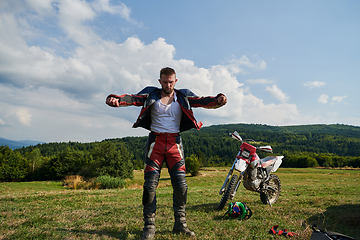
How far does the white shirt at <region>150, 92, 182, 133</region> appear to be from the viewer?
3.88 m

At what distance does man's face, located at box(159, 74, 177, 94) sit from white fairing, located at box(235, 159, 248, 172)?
2.78 m

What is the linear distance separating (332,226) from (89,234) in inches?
182

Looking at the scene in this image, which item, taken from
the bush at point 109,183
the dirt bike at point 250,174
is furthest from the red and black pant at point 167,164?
the bush at point 109,183

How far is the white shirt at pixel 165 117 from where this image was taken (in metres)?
3.88

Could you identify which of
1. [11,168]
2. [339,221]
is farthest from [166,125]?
[11,168]

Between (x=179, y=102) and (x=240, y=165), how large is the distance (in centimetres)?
258

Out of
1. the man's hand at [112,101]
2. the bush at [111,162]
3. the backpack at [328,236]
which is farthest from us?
the bush at [111,162]

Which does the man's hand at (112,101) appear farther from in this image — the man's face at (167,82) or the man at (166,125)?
the man's face at (167,82)

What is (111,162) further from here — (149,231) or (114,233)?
(149,231)

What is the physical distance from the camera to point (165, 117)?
3.94 metres

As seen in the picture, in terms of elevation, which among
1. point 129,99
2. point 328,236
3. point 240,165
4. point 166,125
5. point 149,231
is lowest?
point 149,231

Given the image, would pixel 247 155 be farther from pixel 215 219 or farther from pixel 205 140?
pixel 205 140

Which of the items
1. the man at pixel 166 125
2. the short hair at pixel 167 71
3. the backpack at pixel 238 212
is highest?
the short hair at pixel 167 71

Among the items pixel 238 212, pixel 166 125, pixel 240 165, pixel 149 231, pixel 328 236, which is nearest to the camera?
pixel 328 236
